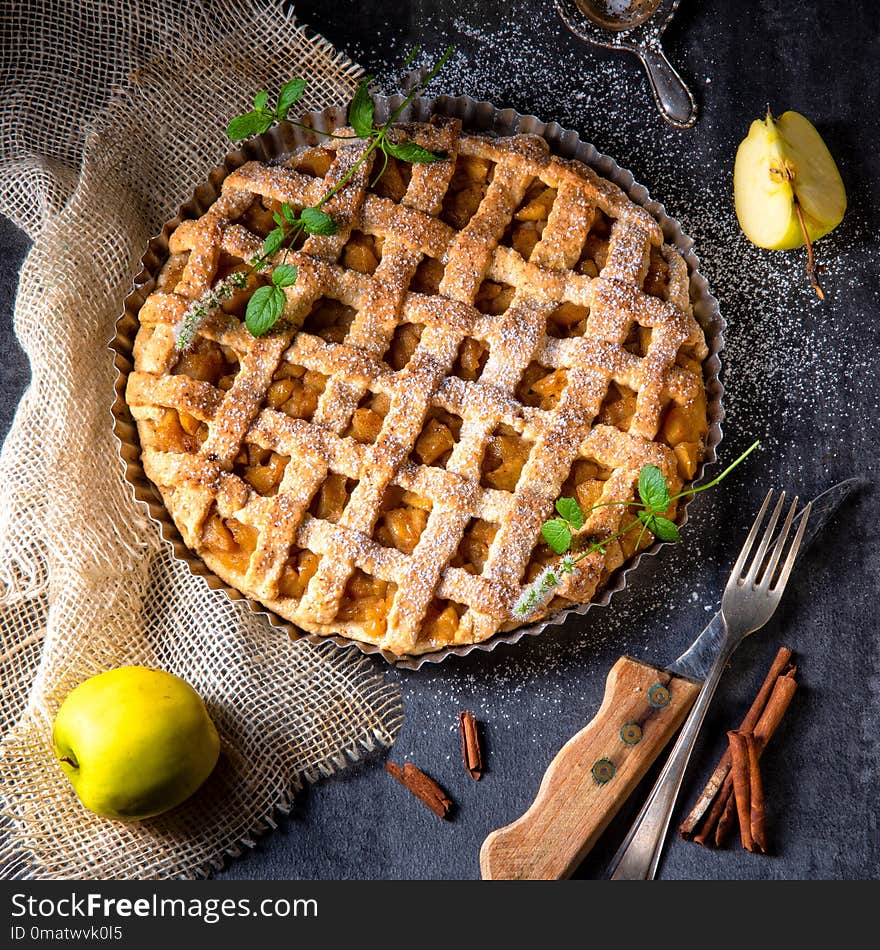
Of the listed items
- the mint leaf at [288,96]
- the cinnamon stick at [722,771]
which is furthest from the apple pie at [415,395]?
the cinnamon stick at [722,771]

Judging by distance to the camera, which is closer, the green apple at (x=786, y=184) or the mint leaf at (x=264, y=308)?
the mint leaf at (x=264, y=308)

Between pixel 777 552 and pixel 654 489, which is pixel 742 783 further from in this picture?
pixel 654 489

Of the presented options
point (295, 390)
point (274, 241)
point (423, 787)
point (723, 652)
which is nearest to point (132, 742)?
point (423, 787)

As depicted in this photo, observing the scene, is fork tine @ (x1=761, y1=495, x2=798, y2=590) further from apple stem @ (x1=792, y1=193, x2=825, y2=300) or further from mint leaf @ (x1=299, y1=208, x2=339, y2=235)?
mint leaf @ (x1=299, y1=208, x2=339, y2=235)

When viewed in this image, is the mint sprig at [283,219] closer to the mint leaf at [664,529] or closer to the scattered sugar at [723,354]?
the scattered sugar at [723,354]

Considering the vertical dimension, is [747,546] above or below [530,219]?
below

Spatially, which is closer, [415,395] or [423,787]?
[415,395]

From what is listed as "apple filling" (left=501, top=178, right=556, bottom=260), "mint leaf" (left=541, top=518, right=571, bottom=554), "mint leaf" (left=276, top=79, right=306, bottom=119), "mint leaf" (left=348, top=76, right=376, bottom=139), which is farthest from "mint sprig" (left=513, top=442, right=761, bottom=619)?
"mint leaf" (left=276, top=79, right=306, bottom=119)
